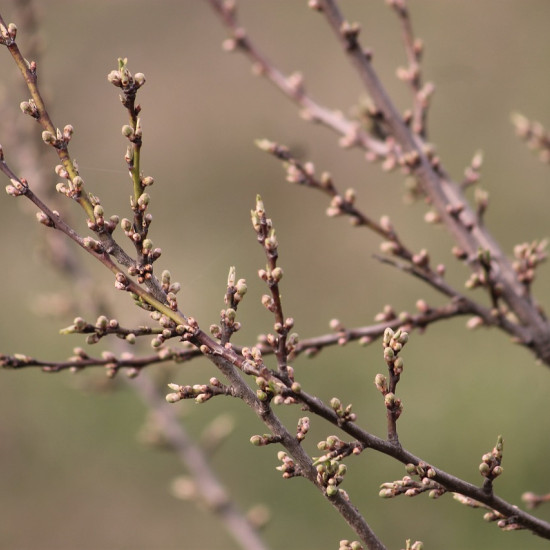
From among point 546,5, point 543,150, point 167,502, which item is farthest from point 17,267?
point 546,5

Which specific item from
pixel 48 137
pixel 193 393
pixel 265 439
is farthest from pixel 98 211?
pixel 265 439

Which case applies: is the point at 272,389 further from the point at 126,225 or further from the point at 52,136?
the point at 52,136

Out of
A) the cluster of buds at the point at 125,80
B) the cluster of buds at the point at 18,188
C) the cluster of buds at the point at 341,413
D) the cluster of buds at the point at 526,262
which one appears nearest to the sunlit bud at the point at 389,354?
the cluster of buds at the point at 341,413

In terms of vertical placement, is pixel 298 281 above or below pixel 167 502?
above

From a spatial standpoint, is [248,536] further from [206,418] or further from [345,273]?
[345,273]

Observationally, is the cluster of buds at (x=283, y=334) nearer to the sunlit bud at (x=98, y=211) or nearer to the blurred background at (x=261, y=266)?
the sunlit bud at (x=98, y=211)

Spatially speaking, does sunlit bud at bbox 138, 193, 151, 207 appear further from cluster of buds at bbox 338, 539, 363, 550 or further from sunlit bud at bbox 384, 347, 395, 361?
cluster of buds at bbox 338, 539, 363, 550

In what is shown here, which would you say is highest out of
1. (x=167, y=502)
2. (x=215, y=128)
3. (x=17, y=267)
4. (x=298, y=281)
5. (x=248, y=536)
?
(x=215, y=128)
